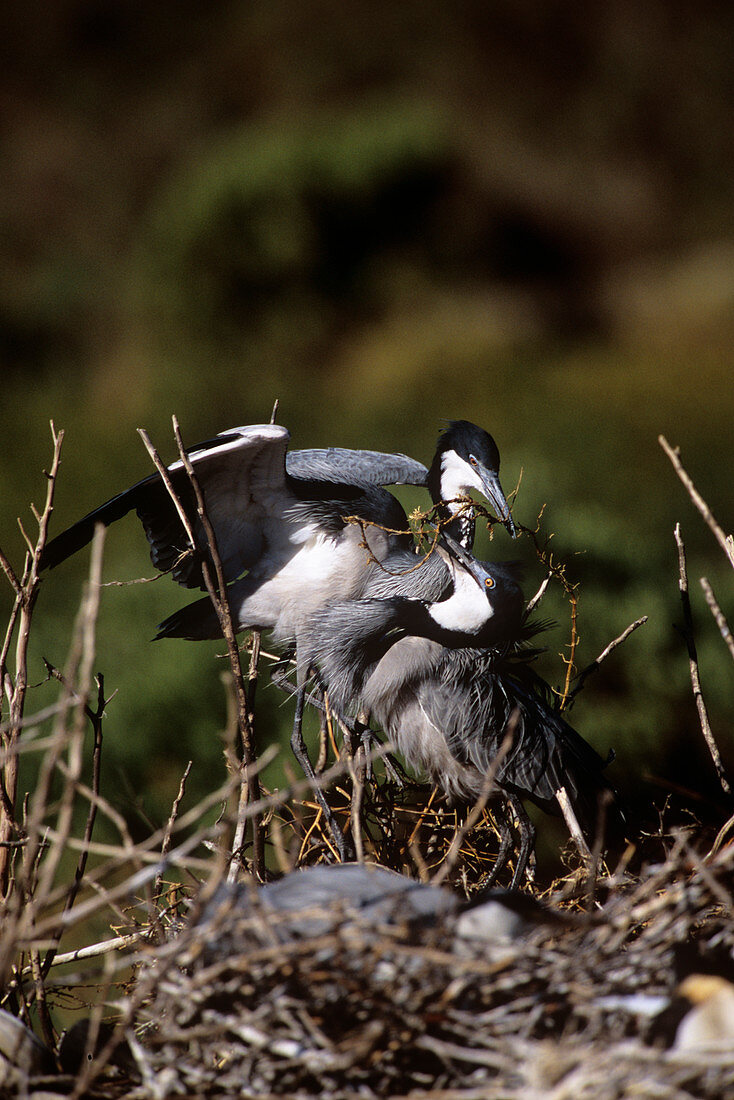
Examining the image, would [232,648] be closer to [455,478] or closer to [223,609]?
[223,609]

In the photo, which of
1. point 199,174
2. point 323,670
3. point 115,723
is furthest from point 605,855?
point 199,174

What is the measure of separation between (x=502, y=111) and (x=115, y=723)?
2.74 m

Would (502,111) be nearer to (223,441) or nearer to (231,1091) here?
(223,441)

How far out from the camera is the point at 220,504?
4.63 feet

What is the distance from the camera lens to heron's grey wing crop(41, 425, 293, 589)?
1.20 m

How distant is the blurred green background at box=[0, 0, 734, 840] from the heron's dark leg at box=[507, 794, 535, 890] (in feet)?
4.74

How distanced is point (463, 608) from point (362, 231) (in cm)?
230

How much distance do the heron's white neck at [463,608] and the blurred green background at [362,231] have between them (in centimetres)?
139

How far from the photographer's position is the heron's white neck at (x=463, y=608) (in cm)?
116

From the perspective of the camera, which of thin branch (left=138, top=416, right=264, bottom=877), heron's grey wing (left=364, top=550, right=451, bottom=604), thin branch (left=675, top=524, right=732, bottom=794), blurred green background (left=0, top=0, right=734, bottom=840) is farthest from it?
blurred green background (left=0, top=0, right=734, bottom=840)

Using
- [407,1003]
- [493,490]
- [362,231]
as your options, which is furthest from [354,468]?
[362,231]

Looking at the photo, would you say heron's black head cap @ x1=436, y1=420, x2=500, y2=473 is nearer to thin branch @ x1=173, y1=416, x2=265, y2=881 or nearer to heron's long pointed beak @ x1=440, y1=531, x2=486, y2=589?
heron's long pointed beak @ x1=440, y1=531, x2=486, y2=589

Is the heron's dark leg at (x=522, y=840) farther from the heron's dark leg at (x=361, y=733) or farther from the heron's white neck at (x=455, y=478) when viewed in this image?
the heron's white neck at (x=455, y=478)

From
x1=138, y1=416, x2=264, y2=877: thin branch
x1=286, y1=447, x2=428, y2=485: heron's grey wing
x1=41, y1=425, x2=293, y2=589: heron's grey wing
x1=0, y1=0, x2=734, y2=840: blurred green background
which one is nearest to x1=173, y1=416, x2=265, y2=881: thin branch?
x1=138, y1=416, x2=264, y2=877: thin branch
